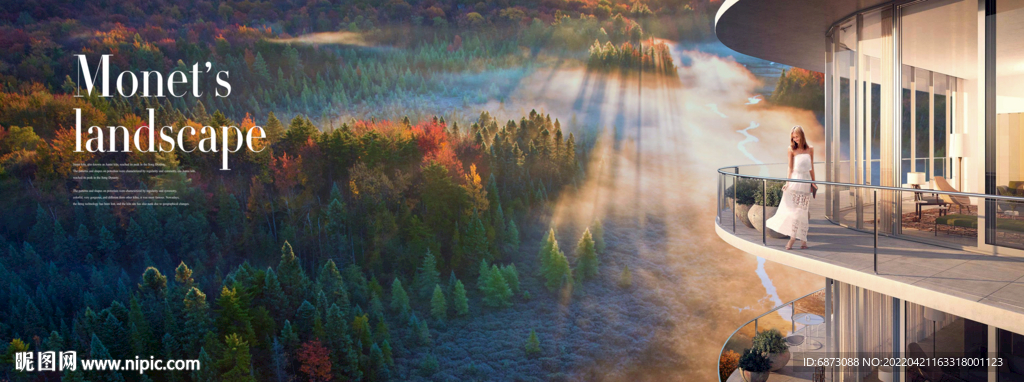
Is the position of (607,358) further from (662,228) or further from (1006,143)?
(1006,143)

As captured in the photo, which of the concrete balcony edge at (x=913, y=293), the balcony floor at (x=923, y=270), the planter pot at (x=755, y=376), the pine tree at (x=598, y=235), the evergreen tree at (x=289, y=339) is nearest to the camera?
the concrete balcony edge at (x=913, y=293)

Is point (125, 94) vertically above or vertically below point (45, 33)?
below

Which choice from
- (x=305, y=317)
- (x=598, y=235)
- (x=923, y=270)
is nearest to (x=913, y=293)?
(x=923, y=270)

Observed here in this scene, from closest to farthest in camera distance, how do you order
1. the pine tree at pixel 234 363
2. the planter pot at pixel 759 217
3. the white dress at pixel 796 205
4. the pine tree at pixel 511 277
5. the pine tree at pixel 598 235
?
the white dress at pixel 796 205 → the planter pot at pixel 759 217 → the pine tree at pixel 234 363 → the pine tree at pixel 511 277 → the pine tree at pixel 598 235

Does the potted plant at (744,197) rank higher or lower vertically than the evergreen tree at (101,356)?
higher

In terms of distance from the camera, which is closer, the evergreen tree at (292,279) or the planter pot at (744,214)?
the planter pot at (744,214)

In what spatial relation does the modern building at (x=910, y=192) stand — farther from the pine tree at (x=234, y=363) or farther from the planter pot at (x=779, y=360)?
the pine tree at (x=234, y=363)

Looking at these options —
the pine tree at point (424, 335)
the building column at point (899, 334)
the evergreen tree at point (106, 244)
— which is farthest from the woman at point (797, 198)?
the evergreen tree at point (106, 244)

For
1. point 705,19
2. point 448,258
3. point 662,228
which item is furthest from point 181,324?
point 705,19
